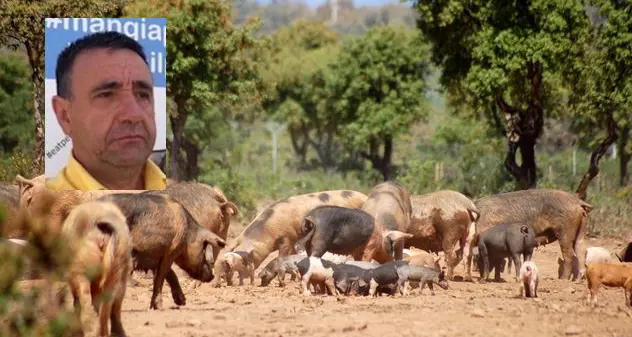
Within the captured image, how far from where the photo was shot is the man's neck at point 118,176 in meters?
17.3

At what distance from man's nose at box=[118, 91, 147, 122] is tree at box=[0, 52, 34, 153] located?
2368 centimetres

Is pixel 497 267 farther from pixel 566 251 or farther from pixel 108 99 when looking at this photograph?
pixel 108 99

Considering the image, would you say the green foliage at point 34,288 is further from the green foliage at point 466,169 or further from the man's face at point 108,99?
the green foliage at point 466,169

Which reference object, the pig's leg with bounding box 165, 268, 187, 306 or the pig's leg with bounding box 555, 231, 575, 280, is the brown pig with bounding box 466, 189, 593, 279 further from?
the pig's leg with bounding box 165, 268, 187, 306

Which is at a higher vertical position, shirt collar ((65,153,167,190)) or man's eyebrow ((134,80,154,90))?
man's eyebrow ((134,80,154,90))

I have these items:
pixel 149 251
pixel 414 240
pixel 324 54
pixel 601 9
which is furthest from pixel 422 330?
pixel 324 54

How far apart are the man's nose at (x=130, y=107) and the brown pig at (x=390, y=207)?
4.20 m

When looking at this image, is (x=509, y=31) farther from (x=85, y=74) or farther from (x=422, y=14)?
(x=85, y=74)

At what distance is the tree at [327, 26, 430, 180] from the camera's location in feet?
A: 152

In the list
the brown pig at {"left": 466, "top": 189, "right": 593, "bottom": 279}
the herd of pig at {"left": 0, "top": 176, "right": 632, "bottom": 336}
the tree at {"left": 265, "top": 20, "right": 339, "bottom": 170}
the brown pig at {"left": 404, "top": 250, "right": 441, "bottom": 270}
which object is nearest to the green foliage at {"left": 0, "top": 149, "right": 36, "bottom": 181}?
the herd of pig at {"left": 0, "top": 176, "right": 632, "bottom": 336}

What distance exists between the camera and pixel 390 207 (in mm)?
20141

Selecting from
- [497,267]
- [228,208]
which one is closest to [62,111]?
[228,208]

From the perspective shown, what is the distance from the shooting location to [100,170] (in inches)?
683

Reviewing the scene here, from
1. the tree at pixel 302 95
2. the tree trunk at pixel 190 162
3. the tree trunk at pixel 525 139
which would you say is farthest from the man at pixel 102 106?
the tree at pixel 302 95
